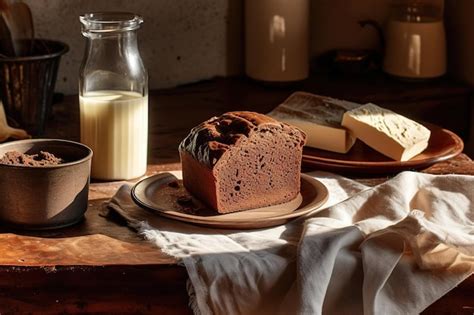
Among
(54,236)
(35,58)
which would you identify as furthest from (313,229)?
(35,58)

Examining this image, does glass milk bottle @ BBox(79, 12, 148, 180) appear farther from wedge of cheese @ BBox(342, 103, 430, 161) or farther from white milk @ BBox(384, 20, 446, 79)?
white milk @ BBox(384, 20, 446, 79)

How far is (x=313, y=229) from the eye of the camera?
1.33 metres

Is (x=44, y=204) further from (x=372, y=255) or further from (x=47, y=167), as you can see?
(x=372, y=255)

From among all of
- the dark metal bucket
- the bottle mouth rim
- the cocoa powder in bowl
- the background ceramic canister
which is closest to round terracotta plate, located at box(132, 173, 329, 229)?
the cocoa powder in bowl

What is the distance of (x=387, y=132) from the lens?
169 centimetres

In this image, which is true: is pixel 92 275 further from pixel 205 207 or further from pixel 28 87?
pixel 28 87

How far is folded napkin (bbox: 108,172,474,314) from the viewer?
126 cm

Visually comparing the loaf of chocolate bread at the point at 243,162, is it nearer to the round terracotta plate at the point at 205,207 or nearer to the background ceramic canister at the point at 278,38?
the round terracotta plate at the point at 205,207

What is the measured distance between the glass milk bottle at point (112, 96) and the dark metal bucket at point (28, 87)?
254 mm

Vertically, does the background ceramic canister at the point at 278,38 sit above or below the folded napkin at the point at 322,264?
above

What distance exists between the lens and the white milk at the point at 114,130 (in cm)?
157

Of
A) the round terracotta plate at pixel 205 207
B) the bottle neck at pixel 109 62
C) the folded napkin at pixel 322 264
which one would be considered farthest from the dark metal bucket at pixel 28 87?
the folded napkin at pixel 322 264

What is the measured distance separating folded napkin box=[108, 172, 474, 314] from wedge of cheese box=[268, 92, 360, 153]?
337mm

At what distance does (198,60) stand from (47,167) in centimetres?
113
